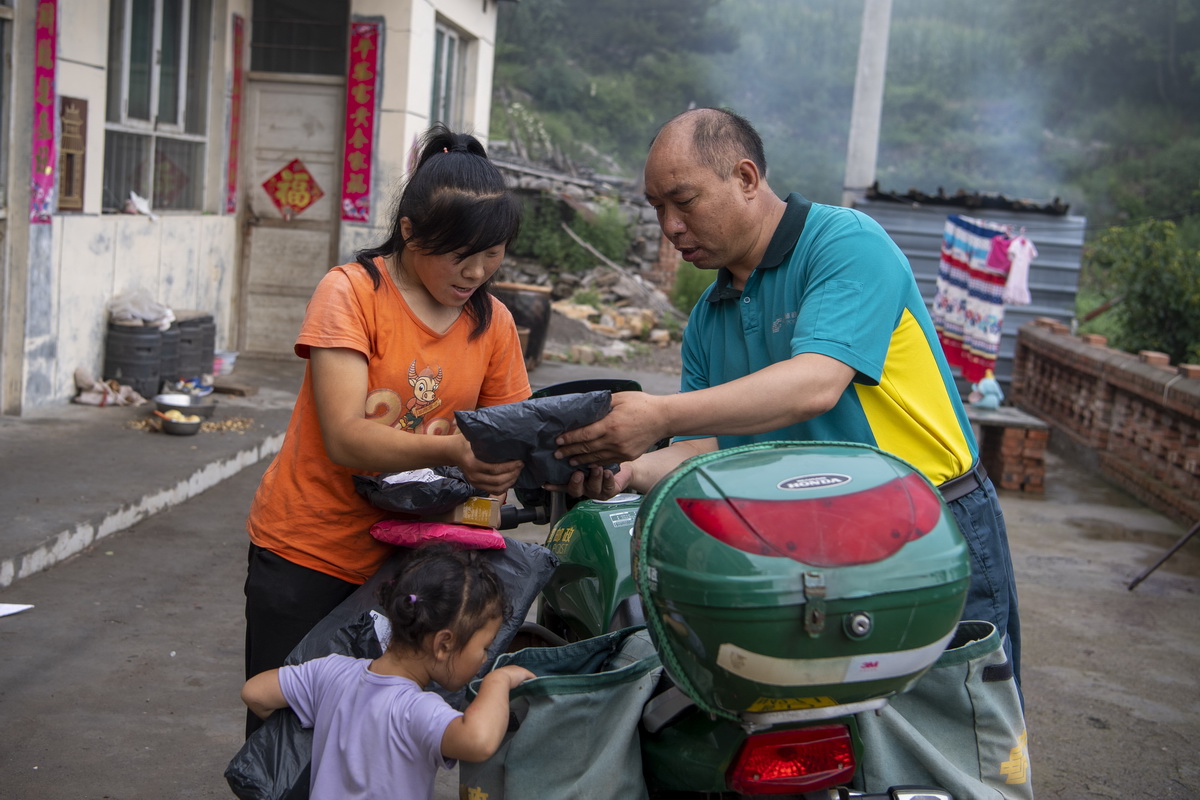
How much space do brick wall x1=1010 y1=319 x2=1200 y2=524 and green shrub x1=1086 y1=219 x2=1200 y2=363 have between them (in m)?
0.81

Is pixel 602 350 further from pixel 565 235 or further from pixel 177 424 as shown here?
pixel 177 424

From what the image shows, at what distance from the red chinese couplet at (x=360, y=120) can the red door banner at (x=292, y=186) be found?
44 cm

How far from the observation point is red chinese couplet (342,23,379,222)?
9711 mm

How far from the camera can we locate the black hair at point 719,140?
226cm

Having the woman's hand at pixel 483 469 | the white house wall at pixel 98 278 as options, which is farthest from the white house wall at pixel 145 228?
the woman's hand at pixel 483 469

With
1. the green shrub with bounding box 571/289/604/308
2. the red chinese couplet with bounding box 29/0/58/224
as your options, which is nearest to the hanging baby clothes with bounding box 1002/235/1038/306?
the green shrub with bounding box 571/289/604/308

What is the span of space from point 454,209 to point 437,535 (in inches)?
24.7

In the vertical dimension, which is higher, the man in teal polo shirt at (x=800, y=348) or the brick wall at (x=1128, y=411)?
the man in teal polo shirt at (x=800, y=348)

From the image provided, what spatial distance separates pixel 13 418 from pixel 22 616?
2819mm

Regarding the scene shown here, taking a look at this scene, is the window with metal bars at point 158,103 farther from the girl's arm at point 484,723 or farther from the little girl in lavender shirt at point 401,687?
the girl's arm at point 484,723

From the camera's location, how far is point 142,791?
3.08 metres

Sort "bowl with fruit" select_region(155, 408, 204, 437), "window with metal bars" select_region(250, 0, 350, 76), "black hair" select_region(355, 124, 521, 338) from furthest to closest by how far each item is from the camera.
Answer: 1. "window with metal bars" select_region(250, 0, 350, 76)
2. "bowl with fruit" select_region(155, 408, 204, 437)
3. "black hair" select_region(355, 124, 521, 338)

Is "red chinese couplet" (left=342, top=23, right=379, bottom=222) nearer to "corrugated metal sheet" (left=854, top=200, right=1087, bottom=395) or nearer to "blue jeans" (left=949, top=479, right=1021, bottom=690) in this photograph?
"corrugated metal sheet" (left=854, top=200, right=1087, bottom=395)

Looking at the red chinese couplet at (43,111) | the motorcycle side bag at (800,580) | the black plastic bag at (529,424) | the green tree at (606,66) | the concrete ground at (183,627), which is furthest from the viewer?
the green tree at (606,66)
